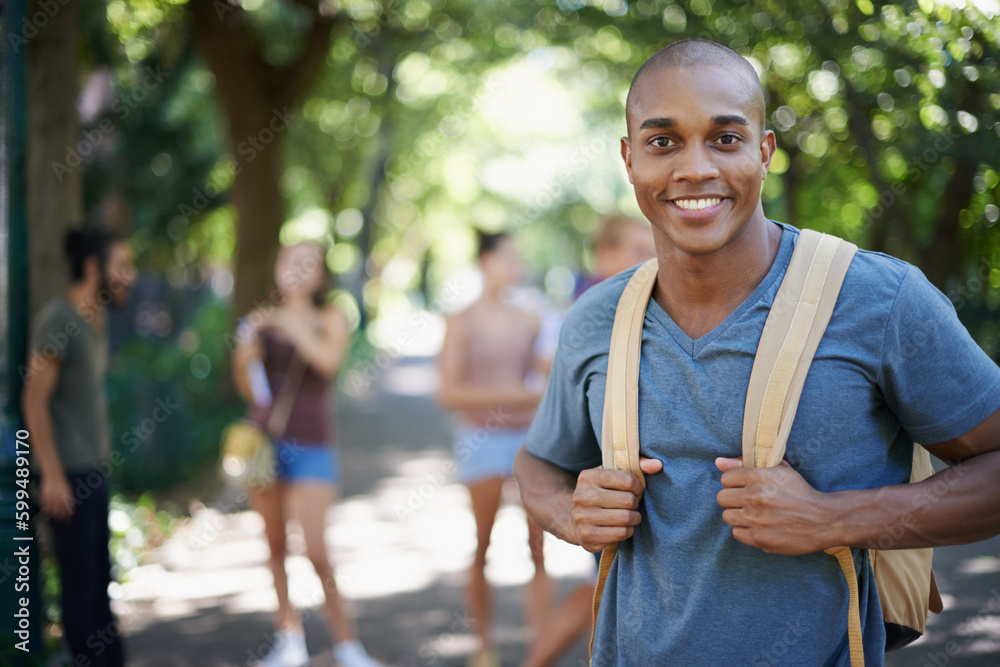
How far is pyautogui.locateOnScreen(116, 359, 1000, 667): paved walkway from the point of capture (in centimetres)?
534

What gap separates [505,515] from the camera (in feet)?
29.7

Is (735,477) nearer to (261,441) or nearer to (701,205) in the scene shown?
(701,205)

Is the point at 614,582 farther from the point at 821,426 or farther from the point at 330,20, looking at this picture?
the point at 330,20

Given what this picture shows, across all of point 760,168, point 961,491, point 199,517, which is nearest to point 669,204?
point 760,168

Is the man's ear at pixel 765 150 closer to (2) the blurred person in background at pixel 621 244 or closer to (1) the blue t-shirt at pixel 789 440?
(1) the blue t-shirt at pixel 789 440

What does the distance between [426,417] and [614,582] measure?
46.5 feet

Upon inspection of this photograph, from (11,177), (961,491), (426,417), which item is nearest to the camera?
(961,491)

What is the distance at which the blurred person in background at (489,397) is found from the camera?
515 cm

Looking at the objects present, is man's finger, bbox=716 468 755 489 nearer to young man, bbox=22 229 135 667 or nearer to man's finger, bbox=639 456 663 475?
man's finger, bbox=639 456 663 475

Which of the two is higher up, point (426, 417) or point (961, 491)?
point (961, 491)

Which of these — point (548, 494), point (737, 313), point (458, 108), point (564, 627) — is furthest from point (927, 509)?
point (458, 108)

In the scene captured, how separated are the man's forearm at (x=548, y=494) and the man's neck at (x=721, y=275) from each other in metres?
0.54

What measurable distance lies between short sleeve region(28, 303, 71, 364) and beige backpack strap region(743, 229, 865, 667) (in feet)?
12.1

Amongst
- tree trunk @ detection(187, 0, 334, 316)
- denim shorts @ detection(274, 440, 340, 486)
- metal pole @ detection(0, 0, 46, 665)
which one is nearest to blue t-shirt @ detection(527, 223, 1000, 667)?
denim shorts @ detection(274, 440, 340, 486)
